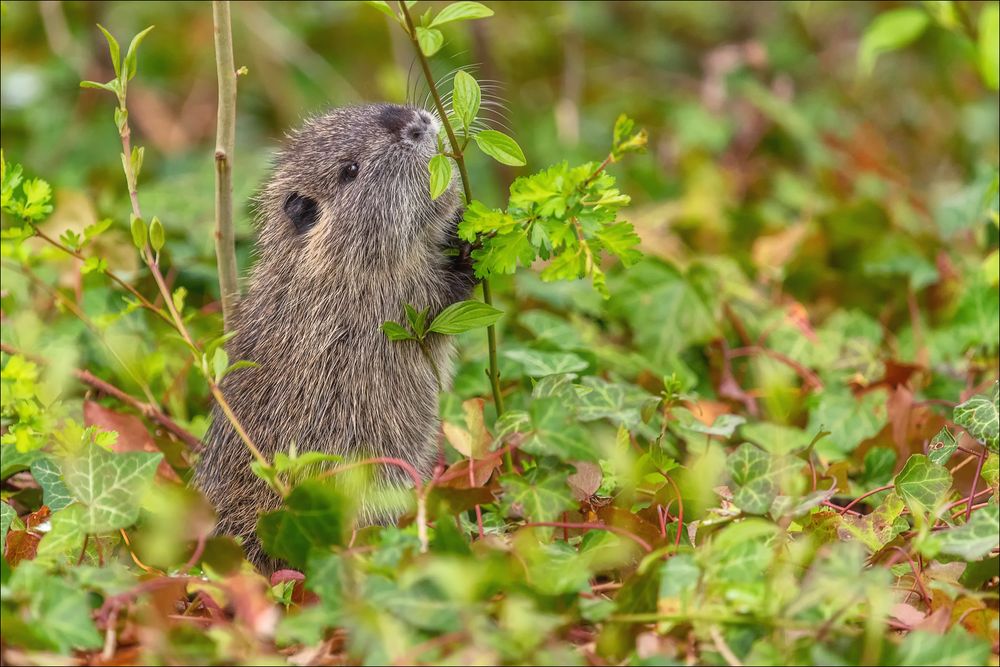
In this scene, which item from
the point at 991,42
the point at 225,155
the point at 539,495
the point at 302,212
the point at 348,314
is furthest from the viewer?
the point at 991,42

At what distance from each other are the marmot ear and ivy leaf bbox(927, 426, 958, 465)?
7.19 feet

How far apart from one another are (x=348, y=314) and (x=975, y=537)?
83.9 inches

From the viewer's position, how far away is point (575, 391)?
3414 millimetres

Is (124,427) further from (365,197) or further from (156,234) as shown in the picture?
(365,197)

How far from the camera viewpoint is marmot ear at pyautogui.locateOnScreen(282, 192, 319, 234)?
4.02m

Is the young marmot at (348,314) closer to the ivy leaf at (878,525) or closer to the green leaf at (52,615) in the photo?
the green leaf at (52,615)

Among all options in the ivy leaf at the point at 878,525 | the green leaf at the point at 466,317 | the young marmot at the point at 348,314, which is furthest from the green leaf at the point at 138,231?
the ivy leaf at the point at 878,525

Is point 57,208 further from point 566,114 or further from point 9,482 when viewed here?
point 566,114

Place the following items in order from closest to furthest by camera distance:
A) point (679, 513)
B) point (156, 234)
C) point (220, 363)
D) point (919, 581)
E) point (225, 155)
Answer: point (919, 581)
point (220, 363)
point (679, 513)
point (156, 234)
point (225, 155)

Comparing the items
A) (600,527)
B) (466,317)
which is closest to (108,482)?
(466,317)

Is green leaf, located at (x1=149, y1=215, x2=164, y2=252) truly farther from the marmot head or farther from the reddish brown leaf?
the reddish brown leaf

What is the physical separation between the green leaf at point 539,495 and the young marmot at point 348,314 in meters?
0.83

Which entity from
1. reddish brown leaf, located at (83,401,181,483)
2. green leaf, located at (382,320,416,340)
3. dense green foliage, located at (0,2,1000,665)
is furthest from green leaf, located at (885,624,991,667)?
reddish brown leaf, located at (83,401,181,483)

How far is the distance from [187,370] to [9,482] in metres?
0.84
